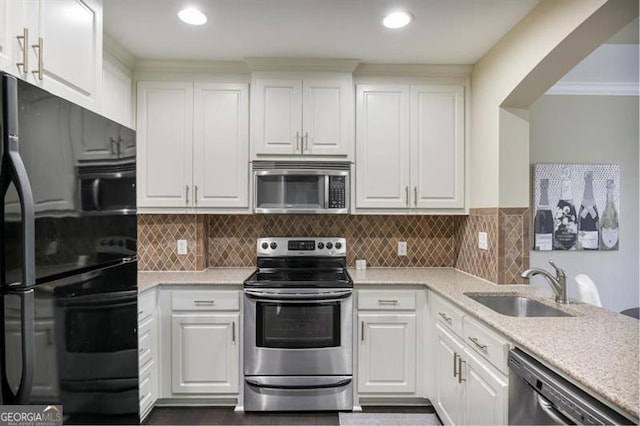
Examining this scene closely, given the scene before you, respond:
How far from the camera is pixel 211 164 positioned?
8.86 feet

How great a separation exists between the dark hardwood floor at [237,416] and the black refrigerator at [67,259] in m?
0.93

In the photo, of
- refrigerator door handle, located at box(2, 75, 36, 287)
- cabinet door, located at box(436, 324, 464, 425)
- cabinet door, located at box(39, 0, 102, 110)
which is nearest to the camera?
refrigerator door handle, located at box(2, 75, 36, 287)

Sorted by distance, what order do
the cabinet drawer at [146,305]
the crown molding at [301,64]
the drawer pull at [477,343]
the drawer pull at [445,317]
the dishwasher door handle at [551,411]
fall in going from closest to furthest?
the dishwasher door handle at [551,411] → the drawer pull at [477,343] → the drawer pull at [445,317] → the cabinet drawer at [146,305] → the crown molding at [301,64]

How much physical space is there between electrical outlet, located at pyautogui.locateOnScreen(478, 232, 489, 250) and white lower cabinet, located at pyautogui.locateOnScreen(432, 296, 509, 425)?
1.85 ft

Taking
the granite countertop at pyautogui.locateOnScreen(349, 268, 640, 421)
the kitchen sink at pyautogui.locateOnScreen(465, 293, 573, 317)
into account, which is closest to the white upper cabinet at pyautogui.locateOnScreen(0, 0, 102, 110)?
the granite countertop at pyautogui.locateOnScreen(349, 268, 640, 421)

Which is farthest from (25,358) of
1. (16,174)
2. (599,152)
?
(599,152)

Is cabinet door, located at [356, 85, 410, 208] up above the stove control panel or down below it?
above

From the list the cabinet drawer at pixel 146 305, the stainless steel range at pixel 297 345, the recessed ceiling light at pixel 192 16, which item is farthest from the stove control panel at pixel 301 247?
the recessed ceiling light at pixel 192 16

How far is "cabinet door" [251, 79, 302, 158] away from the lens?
2658 mm

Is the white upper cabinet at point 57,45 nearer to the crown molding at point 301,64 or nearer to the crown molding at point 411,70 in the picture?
the crown molding at point 301,64

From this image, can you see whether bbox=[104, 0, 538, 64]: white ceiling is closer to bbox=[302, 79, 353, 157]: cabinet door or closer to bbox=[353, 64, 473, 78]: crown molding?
bbox=[353, 64, 473, 78]: crown molding

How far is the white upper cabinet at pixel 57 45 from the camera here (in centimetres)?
121

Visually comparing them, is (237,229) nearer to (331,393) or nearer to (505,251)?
(331,393)

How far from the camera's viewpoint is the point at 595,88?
3.15 m
